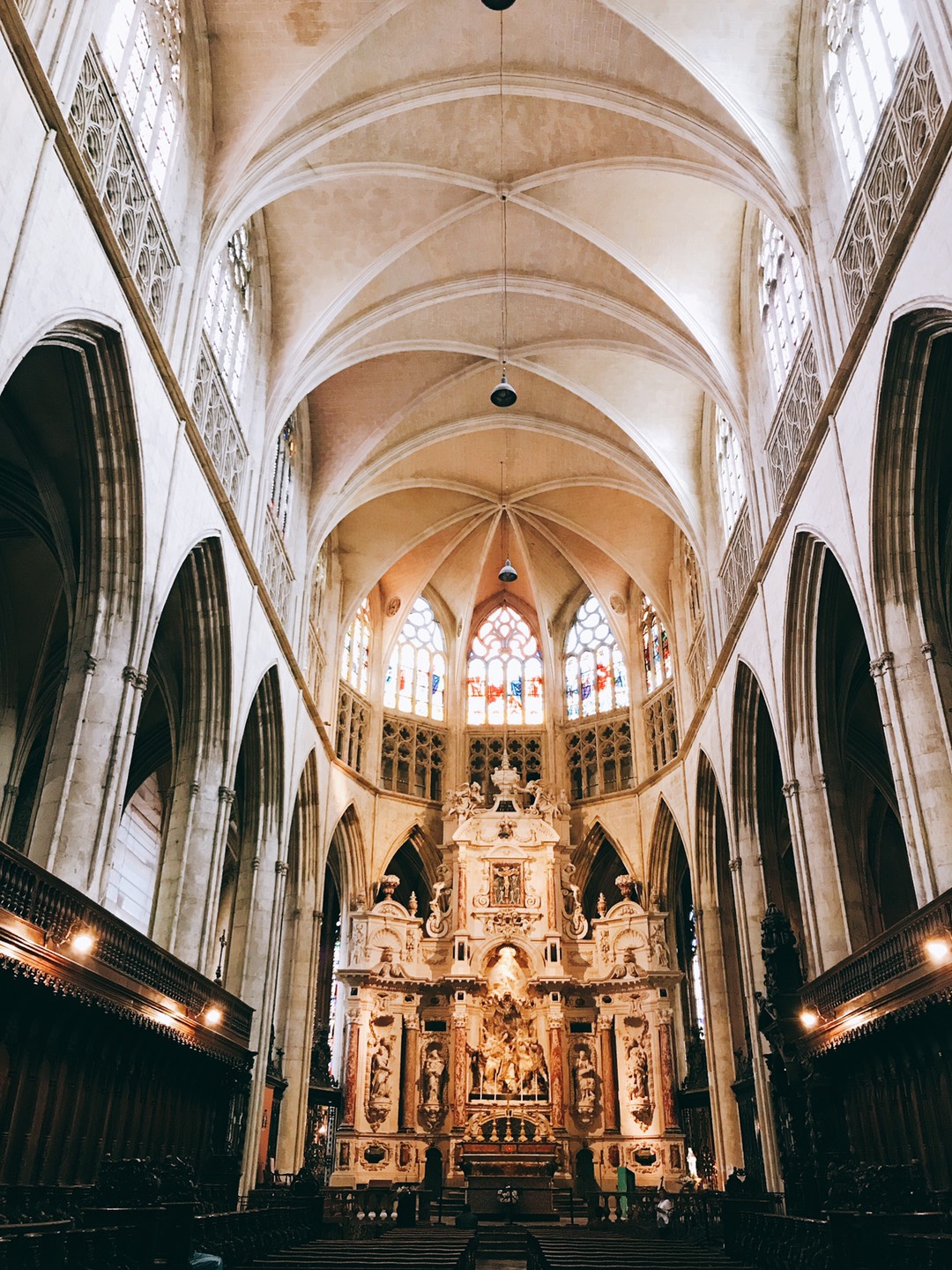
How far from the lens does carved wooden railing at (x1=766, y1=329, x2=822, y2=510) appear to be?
60.1 feet

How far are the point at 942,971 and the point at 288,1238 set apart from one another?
10794 millimetres

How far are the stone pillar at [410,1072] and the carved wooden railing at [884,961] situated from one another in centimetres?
1519

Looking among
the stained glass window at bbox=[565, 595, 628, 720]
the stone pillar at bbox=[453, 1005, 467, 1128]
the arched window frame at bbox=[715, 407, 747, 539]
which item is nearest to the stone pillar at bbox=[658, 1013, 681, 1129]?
the stone pillar at bbox=[453, 1005, 467, 1128]

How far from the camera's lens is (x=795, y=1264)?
11.7 meters

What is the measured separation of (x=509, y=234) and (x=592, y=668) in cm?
1605

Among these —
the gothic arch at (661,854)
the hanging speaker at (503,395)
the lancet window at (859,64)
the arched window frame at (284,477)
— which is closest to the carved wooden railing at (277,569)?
the arched window frame at (284,477)

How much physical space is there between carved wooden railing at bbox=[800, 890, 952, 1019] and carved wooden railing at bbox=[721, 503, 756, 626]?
8871mm

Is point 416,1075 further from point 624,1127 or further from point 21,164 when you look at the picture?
point 21,164

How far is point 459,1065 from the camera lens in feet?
94.6

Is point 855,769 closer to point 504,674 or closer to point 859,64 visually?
point 504,674

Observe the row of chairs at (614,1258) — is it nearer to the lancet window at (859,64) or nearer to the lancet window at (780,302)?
the lancet window at (780,302)

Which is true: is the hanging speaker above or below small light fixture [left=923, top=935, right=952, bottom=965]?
above

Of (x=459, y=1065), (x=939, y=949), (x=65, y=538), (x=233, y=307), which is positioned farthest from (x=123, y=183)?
(x=459, y=1065)

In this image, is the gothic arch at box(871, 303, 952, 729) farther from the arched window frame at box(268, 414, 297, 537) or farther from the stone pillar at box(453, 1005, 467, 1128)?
the stone pillar at box(453, 1005, 467, 1128)
